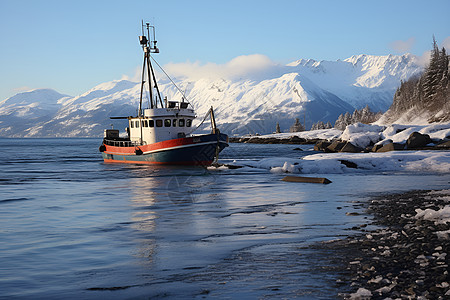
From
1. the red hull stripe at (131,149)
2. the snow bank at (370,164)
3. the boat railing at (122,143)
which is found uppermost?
the boat railing at (122,143)

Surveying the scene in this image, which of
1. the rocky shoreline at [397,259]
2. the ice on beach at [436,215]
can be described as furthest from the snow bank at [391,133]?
the rocky shoreline at [397,259]

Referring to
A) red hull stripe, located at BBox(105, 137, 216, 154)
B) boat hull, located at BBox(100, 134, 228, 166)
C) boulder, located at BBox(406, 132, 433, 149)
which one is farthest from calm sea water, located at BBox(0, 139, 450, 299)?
boulder, located at BBox(406, 132, 433, 149)

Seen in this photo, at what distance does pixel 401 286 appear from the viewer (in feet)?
24.2

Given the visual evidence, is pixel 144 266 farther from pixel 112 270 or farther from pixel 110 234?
pixel 110 234

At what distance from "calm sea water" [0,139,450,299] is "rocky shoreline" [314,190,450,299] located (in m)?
0.54

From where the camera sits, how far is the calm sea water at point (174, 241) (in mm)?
7957

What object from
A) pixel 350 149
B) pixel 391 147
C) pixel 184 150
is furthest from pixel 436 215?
pixel 350 149

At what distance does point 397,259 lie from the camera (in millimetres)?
8961

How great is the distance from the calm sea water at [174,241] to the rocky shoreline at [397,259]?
21.2 inches

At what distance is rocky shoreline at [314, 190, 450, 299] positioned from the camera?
23.7ft

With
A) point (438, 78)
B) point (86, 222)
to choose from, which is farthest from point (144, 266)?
point (438, 78)

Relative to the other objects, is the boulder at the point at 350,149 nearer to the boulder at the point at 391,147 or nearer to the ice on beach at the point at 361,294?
the boulder at the point at 391,147

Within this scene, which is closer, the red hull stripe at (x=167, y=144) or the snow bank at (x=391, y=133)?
the red hull stripe at (x=167, y=144)

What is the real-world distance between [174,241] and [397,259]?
5341 millimetres
